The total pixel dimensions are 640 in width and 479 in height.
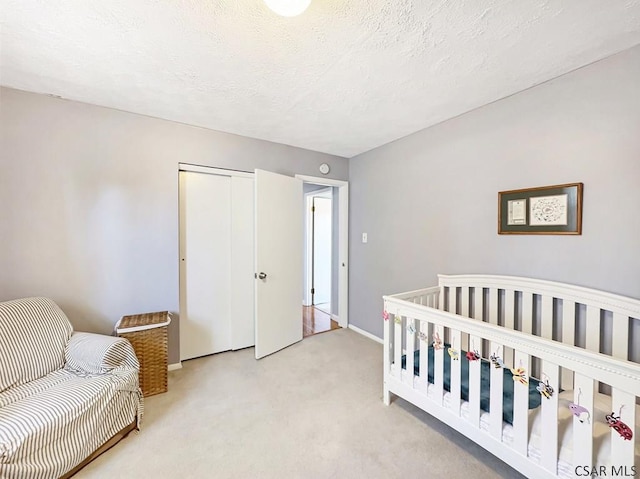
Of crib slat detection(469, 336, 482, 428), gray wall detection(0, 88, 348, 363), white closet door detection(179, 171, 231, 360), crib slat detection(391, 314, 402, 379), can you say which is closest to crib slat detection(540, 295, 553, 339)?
crib slat detection(469, 336, 482, 428)

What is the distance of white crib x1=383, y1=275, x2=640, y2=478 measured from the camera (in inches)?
41.8

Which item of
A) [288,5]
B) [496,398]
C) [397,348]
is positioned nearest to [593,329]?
[496,398]

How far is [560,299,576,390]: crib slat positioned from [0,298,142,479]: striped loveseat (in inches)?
107

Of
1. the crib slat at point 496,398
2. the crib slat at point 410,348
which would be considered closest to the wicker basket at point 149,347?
the crib slat at point 410,348

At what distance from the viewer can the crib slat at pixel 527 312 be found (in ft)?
5.90

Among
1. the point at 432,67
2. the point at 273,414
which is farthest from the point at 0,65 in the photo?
the point at 273,414

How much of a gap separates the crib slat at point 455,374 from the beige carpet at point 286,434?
27cm

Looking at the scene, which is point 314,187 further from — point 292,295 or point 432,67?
point 432,67

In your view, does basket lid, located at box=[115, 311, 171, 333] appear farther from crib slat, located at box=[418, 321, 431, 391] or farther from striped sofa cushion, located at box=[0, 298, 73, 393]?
crib slat, located at box=[418, 321, 431, 391]

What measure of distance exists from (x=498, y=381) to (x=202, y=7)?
7.48 feet

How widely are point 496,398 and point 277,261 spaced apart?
2103 millimetres

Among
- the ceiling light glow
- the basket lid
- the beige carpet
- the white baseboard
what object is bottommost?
the beige carpet

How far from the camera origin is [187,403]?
1.98 metres

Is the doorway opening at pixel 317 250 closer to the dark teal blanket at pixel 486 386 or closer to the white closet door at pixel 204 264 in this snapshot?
the white closet door at pixel 204 264
